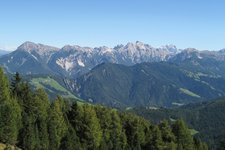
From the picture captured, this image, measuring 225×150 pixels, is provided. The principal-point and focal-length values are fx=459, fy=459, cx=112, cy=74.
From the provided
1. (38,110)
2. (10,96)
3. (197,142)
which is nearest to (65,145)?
(38,110)

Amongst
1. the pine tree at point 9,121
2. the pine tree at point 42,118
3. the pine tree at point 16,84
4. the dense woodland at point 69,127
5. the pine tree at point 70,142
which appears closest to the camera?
the pine tree at point 9,121

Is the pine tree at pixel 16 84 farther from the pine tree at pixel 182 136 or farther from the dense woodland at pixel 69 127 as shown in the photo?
the pine tree at pixel 182 136

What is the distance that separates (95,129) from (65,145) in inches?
467

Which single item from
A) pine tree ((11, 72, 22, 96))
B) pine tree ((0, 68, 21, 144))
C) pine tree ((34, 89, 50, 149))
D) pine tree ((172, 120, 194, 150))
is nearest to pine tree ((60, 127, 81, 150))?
pine tree ((34, 89, 50, 149))

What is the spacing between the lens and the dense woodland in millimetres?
99688

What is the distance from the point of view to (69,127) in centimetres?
11488

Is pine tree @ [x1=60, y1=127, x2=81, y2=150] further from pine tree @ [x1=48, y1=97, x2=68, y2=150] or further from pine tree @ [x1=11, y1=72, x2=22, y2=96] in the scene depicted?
pine tree @ [x1=11, y1=72, x2=22, y2=96]

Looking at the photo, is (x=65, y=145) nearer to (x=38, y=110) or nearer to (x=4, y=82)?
(x=38, y=110)

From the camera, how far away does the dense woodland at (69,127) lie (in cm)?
9969

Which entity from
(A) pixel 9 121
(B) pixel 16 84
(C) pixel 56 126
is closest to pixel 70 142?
(C) pixel 56 126

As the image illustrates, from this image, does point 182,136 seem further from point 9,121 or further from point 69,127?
→ point 9,121

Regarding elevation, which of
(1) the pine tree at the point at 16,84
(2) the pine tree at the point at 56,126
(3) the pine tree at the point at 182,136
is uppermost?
(1) the pine tree at the point at 16,84

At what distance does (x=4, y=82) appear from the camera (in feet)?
354

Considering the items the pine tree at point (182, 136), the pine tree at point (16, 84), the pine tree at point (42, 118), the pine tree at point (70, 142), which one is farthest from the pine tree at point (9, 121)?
the pine tree at point (182, 136)
